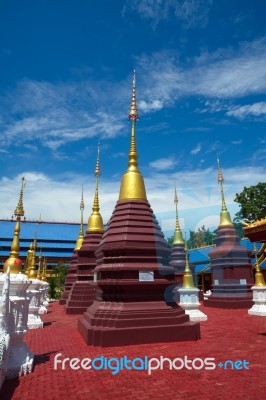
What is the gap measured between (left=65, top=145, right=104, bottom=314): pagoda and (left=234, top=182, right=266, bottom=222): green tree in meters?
23.0

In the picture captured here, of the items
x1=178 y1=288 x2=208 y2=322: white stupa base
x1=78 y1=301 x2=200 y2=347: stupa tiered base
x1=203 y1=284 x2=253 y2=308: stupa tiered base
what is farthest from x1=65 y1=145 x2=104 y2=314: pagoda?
x1=203 y1=284 x2=253 y2=308: stupa tiered base

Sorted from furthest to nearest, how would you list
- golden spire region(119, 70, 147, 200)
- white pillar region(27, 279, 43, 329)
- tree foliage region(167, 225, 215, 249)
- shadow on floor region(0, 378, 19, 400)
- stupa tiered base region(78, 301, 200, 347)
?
tree foliage region(167, 225, 215, 249), white pillar region(27, 279, 43, 329), golden spire region(119, 70, 147, 200), stupa tiered base region(78, 301, 200, 347), shadow on floor region(0, 378, 19, 400)

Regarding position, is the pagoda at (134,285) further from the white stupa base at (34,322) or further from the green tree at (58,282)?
the green tree at (58,282)

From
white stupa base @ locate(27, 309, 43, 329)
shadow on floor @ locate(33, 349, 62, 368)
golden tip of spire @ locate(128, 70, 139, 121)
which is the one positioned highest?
golden tip of spire @ locate(128, 70, 139, 121)

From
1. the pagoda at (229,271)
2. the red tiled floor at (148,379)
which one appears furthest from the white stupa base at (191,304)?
the pagoda at (229,271)

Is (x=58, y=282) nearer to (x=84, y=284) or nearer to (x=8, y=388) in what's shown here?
(x=84, y=284)

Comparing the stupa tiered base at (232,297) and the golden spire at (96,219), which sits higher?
the golden spire at (96,219)

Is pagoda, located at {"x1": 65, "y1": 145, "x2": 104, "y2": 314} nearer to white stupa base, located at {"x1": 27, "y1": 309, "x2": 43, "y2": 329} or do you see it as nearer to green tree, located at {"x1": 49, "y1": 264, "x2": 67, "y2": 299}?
white stupa base, located at {"x1": 27, "y1": 309, "x2": 43, "y2": 329}

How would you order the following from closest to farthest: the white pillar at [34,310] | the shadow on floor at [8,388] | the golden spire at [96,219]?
the shadow on floor at [8,388], the white pillar at [34,310], the golden spire at [96,219]

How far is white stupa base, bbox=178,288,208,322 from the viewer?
15789 millimetres

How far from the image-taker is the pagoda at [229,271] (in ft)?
75.0

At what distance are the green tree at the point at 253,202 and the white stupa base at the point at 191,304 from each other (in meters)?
24.2

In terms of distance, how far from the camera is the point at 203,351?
870 centimetres

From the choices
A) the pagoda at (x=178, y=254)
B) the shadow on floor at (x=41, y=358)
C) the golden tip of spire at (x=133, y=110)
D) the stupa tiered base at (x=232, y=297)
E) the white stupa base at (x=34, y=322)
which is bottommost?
the shadow on floor at (x=41, y=358)
